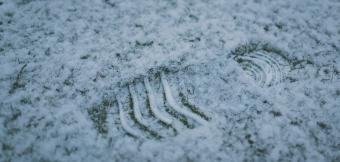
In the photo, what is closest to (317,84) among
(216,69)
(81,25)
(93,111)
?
(216,69)

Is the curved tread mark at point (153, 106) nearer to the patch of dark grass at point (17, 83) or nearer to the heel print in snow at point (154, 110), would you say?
the heel print in snow at point (154, 110)

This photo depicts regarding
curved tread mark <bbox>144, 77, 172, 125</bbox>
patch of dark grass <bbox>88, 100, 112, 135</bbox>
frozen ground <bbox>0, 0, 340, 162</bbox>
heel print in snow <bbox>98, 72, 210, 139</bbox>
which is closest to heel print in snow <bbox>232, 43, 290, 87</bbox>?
frozen ground <bbox>0, 0, 340, 162</bbox>

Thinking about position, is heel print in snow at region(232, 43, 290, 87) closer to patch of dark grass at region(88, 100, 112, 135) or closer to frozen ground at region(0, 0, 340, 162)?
frozen ground at region(0, 0, 340, 162)

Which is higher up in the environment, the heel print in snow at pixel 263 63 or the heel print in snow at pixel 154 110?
the heel print in snow at pixel 263 63

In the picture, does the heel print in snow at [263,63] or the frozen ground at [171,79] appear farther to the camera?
the heel print in snow at [263,63]

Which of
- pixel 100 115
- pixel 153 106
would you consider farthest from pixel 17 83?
pixel 153 106

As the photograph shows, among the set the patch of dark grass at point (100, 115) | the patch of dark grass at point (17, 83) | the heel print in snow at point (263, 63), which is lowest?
the patch of dark grass at point (100, 115)

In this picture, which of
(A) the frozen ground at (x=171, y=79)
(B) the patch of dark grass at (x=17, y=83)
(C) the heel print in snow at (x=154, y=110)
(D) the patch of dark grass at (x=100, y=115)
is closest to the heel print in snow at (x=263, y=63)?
(A) the frozen ground at (x=171, y=79)
